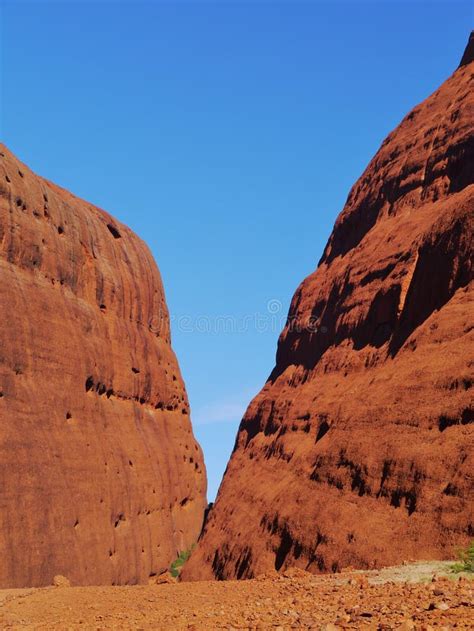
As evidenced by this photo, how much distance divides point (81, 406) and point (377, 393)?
1907 centimetres

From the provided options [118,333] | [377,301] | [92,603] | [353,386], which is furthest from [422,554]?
[118,333]

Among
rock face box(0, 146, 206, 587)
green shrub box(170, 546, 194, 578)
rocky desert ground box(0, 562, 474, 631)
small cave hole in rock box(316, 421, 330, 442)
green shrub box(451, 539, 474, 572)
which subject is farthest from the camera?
green shrub box(170, 546, 194, 578)

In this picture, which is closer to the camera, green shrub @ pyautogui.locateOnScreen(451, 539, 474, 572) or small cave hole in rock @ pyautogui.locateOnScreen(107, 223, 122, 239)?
green shrub @ pyautogui.locateOnScreen(451, 539, 474, 572)

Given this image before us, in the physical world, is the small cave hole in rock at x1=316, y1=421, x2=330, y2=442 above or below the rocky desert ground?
above

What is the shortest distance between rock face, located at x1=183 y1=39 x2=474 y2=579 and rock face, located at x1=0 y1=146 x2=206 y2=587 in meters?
6.00

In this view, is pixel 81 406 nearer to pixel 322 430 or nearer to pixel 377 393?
pixel 322 430

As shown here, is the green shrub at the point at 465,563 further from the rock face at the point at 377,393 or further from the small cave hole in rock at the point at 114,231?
the small cave hole in rock at the point at 114,231

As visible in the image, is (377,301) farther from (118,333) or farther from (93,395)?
(118,333)

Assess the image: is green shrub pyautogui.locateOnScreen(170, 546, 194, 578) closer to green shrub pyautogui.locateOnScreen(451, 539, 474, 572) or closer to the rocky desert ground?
the rocky desert ground

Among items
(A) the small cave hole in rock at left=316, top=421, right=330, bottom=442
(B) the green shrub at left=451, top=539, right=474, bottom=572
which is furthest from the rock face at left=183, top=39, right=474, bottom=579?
(B) the green shrub at left=451, top=539, right=474, bottom=572

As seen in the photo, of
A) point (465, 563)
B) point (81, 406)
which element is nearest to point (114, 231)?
point (81, 406)

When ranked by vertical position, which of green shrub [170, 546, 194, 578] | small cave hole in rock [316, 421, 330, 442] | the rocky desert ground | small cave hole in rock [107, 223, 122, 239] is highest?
small cave hole in rock [107, 223, 122, 239]

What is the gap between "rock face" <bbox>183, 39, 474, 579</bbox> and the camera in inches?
797

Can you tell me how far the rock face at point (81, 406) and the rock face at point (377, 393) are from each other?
600 centimetres
